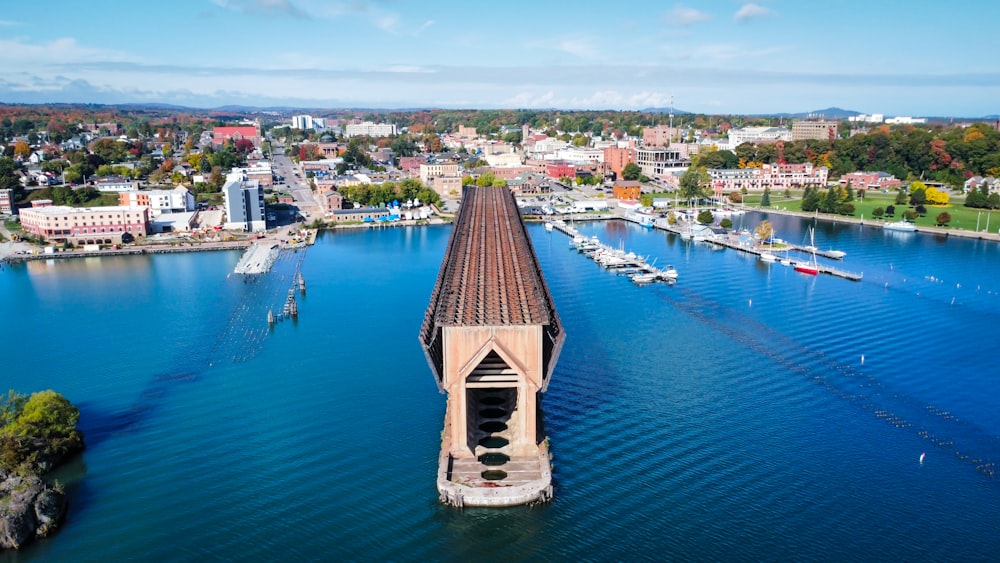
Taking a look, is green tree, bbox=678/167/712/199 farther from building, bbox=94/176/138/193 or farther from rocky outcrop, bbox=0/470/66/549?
rocky outcrop, bbox=0/470/66/549

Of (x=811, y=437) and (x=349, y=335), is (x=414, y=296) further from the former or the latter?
(x=811, y=437)

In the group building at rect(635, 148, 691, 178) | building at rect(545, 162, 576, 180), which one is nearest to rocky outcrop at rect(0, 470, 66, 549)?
building at rect(545, 162, 576, 180)

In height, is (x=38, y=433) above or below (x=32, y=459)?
above

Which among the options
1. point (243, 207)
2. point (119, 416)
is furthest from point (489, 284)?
point (243, 207)

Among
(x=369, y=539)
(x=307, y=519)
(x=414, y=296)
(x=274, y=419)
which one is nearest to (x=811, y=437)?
(x=369, y=539)

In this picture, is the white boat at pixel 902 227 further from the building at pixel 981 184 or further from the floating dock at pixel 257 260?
the floating dock at pixel 257 260

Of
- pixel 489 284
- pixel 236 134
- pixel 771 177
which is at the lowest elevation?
pixel 489 284

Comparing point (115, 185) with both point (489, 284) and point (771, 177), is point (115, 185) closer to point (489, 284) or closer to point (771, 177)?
point (489, 284)
